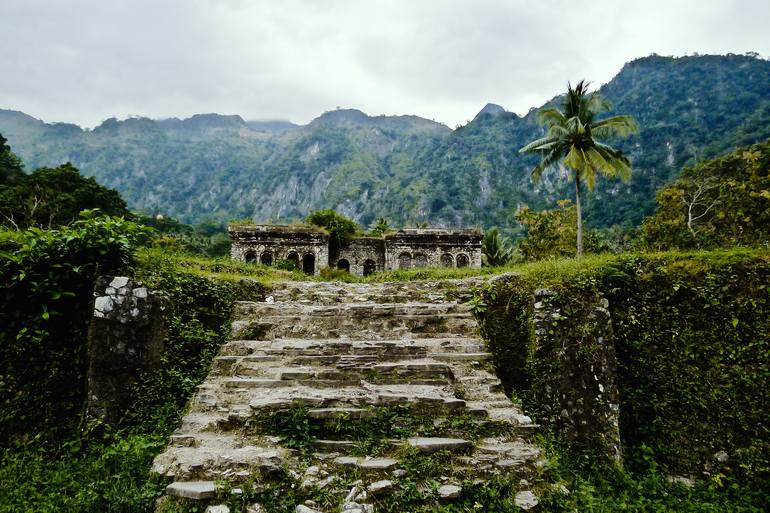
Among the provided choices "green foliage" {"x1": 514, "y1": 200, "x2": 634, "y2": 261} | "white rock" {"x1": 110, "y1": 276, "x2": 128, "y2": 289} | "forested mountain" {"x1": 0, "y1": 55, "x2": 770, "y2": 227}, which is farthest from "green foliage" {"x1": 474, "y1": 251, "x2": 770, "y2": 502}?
"forested mountain" {"x1": 0, "y1": 55, "x2": 770, "y2": 227}

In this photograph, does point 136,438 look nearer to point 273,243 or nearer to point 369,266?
point 273,243

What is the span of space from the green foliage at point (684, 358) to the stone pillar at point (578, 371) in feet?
0.30

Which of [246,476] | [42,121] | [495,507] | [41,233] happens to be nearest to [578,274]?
[495,507]

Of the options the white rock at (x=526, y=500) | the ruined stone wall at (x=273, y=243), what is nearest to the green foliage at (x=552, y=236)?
the ruined stone wall at (x=273, y=243)

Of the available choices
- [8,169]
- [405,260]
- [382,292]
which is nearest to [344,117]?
[8,169]

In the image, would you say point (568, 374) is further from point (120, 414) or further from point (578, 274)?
point (120, 414)

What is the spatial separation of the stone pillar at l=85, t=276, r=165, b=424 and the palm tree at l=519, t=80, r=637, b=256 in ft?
58.3

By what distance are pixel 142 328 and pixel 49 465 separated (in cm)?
180

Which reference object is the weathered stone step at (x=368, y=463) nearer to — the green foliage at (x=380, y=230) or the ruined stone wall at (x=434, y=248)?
the ruined stone wall at (x=434, y=248)

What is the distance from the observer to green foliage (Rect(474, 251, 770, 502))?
502 cm

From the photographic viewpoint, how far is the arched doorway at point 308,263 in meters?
23.3

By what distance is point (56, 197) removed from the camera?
24.5 m

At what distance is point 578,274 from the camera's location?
6234mm

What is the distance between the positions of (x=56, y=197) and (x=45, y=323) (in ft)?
82.5
